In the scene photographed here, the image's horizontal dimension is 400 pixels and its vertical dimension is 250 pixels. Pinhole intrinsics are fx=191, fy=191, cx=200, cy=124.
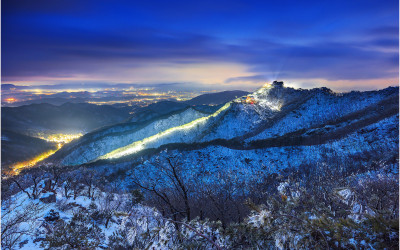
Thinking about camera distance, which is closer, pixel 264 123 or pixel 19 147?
pixel 264 123

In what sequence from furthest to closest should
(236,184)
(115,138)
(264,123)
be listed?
(115,138), (264,123), (236,184)

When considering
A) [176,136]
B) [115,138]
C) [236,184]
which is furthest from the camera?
[115,138]

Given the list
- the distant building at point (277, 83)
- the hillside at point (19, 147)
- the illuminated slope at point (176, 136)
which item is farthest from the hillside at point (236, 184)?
the hillside at point (19, 147)

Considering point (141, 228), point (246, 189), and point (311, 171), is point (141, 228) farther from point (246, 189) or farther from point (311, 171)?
point (311, 171)

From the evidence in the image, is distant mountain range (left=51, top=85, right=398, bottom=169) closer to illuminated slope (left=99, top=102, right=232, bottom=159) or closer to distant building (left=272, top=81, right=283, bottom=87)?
illuminated slope (left=99, top=102, right=232, bottom=159)

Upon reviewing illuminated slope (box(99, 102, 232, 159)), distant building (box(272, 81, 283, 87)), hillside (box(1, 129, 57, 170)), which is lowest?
hillside (box(1, 129, 57, 170))

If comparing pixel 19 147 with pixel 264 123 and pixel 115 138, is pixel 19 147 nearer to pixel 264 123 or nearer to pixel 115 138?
pixel 115 138

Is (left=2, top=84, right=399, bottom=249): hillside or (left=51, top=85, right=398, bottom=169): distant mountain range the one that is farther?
(left=51, top=85, right=398, bottom=169): distant mountain range

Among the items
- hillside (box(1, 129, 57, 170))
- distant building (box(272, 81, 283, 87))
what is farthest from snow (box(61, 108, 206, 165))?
hillside (box(1, 129, 57, 170))

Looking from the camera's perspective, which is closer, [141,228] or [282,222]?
[282,222]

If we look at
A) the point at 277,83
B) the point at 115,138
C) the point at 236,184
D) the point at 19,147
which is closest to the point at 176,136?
the point at 115,138

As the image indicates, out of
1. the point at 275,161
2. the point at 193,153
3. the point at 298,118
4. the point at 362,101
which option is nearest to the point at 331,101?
the point at 362,101
